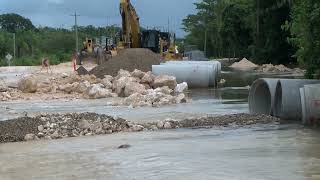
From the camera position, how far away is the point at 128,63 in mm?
34031

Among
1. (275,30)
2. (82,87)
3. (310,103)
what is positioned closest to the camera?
(310,103)

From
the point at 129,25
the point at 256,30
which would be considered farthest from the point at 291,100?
the point at 256,30

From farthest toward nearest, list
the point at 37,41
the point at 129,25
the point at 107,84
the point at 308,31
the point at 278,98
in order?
1. the point at 37,41
2. the point at 129,25
3. the point at 107,84
4. the point at 308,31
5. the point at 278,98

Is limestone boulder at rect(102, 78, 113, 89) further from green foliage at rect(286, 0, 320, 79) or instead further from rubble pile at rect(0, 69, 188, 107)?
green foliage at rect(286, 0, 320, 79)

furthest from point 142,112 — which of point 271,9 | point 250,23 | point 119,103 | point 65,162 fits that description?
point 250,23

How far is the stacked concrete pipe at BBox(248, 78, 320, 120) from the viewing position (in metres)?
14.7

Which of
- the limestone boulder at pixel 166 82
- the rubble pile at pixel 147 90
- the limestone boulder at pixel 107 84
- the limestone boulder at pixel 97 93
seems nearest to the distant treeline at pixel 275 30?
the rubble pile at pixel 147 90

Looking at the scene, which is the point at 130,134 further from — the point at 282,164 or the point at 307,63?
the point at 307,63

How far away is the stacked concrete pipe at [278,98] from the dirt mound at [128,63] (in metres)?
16.0

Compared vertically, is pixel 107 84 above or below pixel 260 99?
above

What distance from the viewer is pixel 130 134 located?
13773 millimetres

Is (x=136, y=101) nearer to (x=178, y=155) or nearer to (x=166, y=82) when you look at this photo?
(x=166, y=82)

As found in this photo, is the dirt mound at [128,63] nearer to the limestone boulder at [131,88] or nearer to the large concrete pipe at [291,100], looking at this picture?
the limestone boulder at [131,88]

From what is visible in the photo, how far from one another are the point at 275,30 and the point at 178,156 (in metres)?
49.4
